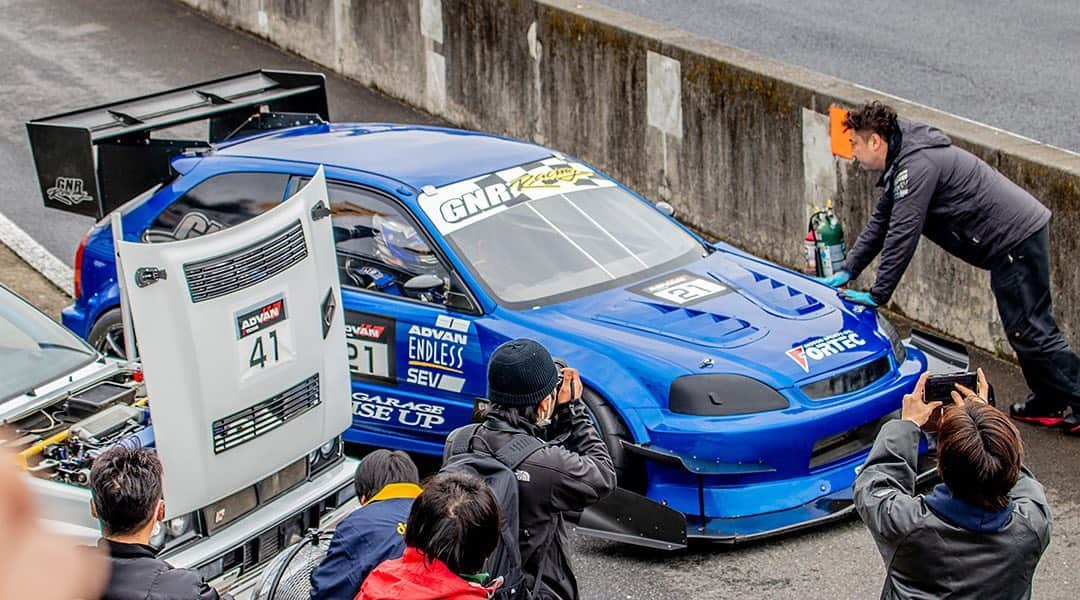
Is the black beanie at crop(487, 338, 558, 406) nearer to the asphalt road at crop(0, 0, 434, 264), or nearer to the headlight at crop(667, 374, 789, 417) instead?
the headlight at crop(667, 374, 789, 417)

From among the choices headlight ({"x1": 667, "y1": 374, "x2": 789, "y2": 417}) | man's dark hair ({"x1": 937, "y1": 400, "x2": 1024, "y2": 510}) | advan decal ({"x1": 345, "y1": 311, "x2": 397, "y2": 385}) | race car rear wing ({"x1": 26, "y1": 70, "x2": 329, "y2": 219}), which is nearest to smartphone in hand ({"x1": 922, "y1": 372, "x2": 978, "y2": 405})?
man's dark hair ({"x1": 937, "y1": 400, "x2": 1024, "y2": 510})

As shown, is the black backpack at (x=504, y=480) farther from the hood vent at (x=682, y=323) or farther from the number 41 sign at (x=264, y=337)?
the hood vent at (x=682, y=323)

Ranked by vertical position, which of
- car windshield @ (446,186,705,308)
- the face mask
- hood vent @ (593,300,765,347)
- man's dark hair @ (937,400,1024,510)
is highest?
man's dark hair @ (937,400,1024,510)

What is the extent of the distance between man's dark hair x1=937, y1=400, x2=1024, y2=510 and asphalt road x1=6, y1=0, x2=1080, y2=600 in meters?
2.35

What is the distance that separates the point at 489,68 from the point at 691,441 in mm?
6836

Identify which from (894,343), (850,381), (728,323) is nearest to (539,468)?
(728,323)

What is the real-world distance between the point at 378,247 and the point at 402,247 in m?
0.15

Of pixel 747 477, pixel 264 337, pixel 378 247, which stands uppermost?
pixel 264 337

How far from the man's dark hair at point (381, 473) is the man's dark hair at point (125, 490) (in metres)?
0.63

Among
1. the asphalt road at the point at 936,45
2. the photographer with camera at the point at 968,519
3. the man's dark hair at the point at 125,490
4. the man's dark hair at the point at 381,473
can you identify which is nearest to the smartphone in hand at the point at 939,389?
the photographer with camera at the point at 968,519

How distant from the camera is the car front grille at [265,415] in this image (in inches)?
209

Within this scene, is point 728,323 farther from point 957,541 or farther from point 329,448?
point 957,541

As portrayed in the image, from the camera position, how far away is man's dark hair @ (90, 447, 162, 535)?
373 cm

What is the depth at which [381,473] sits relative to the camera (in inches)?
166
